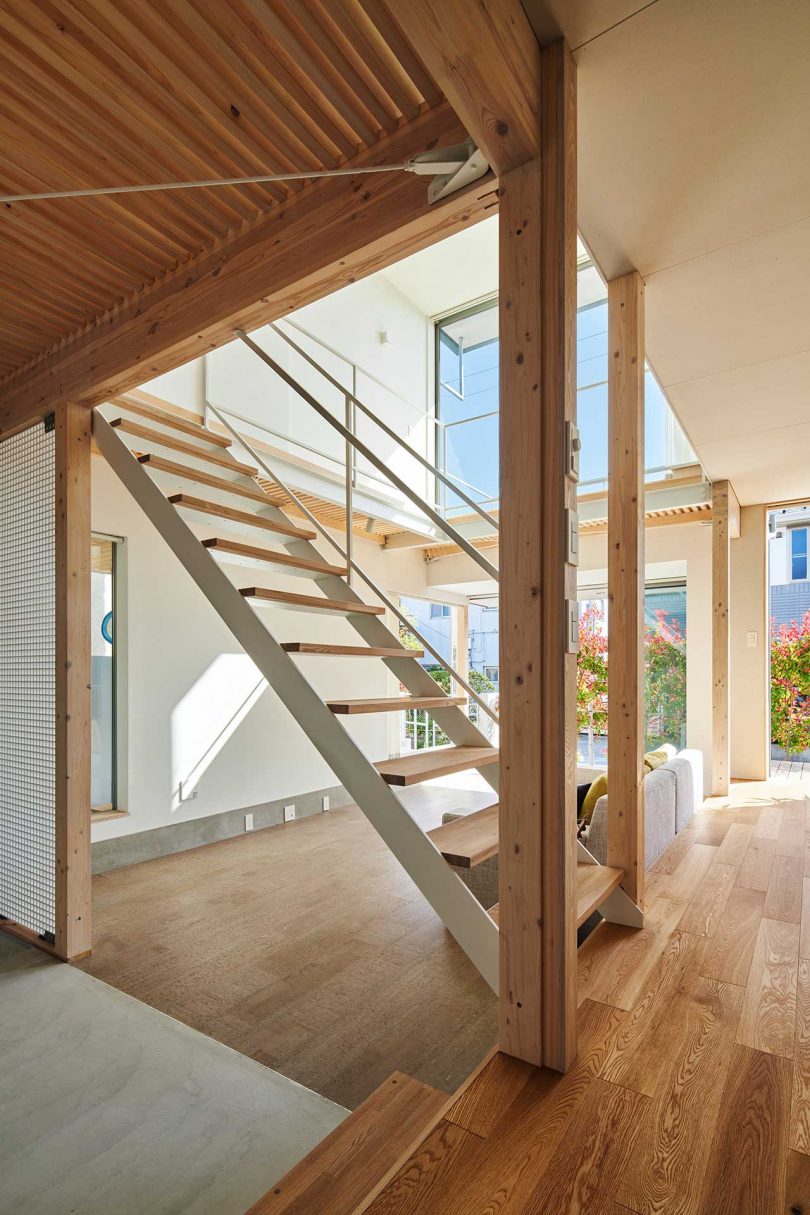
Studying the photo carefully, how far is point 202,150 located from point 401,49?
640 millimetres

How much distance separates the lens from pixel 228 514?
2.70 m

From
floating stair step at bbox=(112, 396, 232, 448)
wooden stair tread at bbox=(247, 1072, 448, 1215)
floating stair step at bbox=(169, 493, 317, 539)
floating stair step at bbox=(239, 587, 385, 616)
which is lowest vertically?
wooden stair tread at bbox=(247, 1072, 448, 1215)

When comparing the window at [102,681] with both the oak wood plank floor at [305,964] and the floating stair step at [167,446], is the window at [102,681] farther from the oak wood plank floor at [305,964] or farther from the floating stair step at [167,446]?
the floating stair step at [167,446]

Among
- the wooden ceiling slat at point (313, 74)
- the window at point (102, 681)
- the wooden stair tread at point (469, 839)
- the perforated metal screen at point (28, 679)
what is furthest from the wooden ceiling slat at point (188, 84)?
the window at point (102, 681)

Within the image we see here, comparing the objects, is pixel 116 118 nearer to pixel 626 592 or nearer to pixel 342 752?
pixel 342 752

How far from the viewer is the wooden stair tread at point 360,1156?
1336 millimetres

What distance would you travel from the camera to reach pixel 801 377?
3.24 meters

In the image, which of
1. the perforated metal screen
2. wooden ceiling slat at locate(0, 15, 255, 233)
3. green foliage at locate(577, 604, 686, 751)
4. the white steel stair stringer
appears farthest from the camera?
green foliage at locate(577, 604, 686, 751)

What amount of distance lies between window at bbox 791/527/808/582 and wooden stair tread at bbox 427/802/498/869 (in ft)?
23.3

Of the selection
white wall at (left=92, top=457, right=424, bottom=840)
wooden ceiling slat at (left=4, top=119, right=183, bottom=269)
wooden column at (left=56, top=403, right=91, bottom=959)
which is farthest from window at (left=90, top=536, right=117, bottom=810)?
wooden ceiling slat at (left=4, top=119, right=183, bottom=269)

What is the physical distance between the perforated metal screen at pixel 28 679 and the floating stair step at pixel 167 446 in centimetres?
36

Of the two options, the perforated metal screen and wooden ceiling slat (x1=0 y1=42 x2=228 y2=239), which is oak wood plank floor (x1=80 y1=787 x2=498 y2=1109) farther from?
wooden ceiling slat (x1=0 y1=42 x2=228 y2=239)

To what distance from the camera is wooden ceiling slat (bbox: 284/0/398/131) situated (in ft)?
4.69

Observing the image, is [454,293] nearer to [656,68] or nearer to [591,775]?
[591,775]
